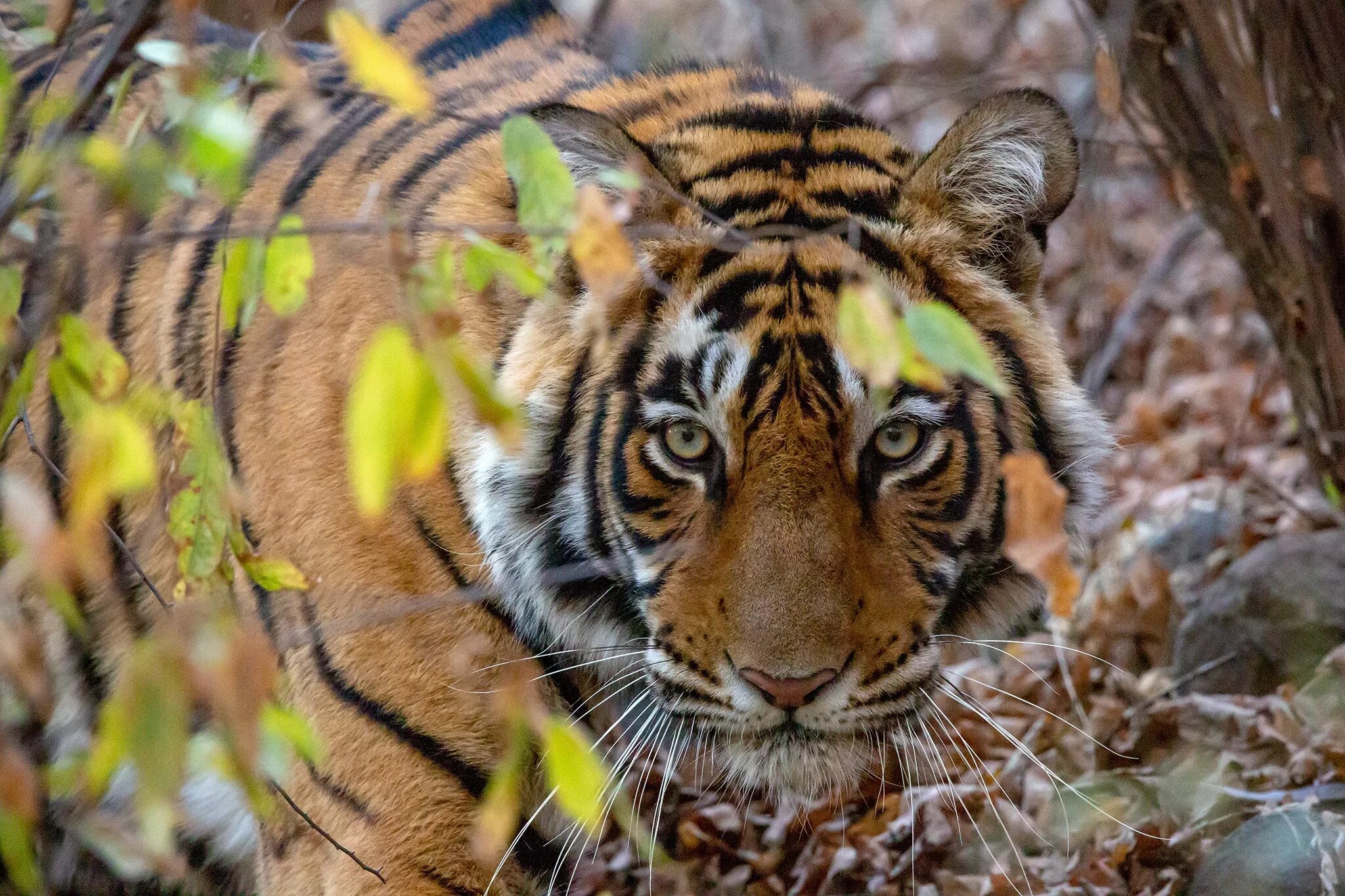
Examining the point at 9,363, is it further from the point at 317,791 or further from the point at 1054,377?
the point at 1054,377

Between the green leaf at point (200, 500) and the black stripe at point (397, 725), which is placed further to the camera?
the black stripe at point (397, 725)

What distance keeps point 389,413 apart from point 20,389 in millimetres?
766

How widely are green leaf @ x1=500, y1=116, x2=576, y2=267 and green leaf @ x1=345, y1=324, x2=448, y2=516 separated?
1.14 feet

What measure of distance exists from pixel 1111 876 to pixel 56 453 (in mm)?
2329

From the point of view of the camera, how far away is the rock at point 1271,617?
3.18 m

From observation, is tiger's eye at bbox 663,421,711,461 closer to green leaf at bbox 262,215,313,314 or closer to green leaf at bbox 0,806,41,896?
green leaf at bbox 262,215,313,314

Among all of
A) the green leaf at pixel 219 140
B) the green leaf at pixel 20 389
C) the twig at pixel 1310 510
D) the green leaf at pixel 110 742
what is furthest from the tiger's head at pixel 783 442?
the twig at pixel 1310 510

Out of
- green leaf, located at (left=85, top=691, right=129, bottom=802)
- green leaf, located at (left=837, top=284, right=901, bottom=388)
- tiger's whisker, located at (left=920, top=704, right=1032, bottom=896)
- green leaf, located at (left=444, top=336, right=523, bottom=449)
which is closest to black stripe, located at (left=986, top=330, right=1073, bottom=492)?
tiger's whisker, located at (left=920, top=704, right=1032, bottom=896)

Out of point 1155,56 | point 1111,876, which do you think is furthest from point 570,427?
point 1155,56

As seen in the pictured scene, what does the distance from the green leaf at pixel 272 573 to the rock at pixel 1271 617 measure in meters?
2.34

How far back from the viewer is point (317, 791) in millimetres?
2357

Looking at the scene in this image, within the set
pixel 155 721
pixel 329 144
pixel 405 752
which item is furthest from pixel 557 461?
pixel 155 721

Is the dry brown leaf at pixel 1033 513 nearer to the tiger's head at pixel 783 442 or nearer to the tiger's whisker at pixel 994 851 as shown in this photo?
the tiger's head at pixel 783 442

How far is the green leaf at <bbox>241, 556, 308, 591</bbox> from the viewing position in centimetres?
185
